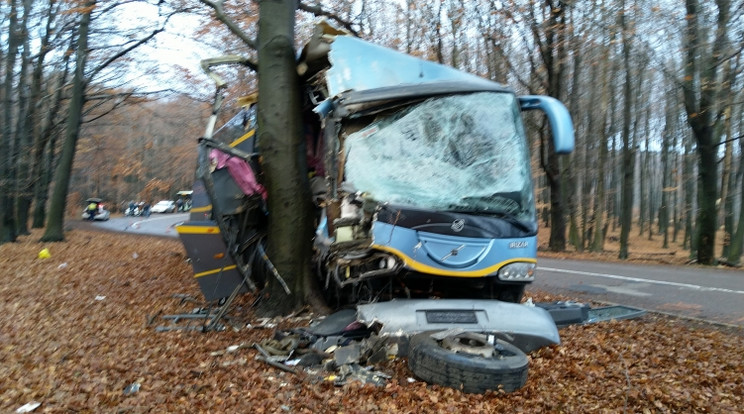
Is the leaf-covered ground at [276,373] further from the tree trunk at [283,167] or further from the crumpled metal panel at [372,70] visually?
the crumpled metal panel at [372,70]

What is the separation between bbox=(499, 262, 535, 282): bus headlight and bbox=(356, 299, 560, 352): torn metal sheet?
1.06 feet

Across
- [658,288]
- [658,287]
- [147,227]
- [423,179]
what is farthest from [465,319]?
[147,227]

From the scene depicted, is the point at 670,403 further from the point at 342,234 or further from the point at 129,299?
the point at 129,299

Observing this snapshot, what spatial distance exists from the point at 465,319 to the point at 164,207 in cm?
6219

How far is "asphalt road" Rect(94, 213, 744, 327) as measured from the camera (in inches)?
319

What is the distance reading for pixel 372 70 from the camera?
19.9 feet

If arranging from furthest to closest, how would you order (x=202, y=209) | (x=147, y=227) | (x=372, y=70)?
1. (x=147, y=227)
2. (x=202, y=209)
3. (x=372, y=70)

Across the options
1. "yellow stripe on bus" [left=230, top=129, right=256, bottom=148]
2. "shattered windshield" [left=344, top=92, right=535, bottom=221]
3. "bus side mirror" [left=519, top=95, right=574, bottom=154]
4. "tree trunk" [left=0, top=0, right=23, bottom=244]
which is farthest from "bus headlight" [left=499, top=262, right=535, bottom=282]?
"tree trunk" [left=0, top=0, right=23, bottom=244]

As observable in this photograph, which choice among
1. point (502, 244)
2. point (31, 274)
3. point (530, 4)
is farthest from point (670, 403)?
point (530, 4)

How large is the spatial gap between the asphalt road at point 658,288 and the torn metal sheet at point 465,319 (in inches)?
152

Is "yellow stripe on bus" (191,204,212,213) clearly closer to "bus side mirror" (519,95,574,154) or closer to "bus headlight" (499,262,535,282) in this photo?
"bus headlight" (499,262,535,282)

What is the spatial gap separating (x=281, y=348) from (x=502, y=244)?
2.57m

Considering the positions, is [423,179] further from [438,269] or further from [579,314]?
[579,314]

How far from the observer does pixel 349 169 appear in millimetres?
5625
